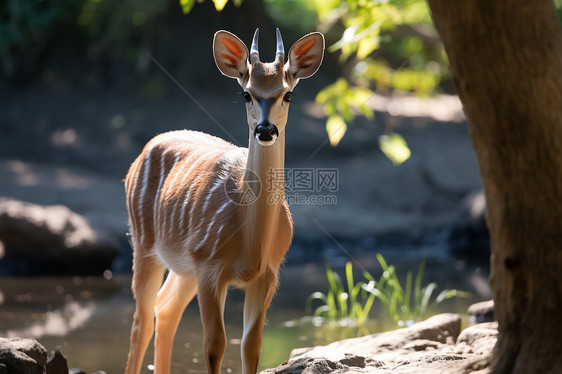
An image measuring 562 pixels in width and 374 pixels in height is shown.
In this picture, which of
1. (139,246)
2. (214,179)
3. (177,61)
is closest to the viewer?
(214,179)

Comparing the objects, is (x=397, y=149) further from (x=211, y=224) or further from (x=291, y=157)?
(x=291, y=157)

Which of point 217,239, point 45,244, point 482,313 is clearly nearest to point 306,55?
point 217,239

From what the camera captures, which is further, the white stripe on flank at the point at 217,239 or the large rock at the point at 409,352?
the white stripe on flank at the point at 217,239

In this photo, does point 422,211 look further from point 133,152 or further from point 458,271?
point 133,152

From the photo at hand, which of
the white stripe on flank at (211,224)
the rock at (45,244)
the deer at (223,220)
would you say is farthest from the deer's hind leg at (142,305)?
the rock at (45,244)

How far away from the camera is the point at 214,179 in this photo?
4645 millimetres

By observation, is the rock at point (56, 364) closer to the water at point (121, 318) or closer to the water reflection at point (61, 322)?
the water at point (121, 318)

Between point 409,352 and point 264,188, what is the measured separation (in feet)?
4.68

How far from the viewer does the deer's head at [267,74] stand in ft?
13.2

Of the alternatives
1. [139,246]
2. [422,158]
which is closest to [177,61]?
[422,158]

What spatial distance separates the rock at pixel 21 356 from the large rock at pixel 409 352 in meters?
1.23

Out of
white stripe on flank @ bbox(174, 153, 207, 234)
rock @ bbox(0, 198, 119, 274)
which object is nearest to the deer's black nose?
white stripe on flank @ bbox(174, 153, 207, 234)

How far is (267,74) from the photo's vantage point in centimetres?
420

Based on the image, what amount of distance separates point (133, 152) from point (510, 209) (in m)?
11.0
